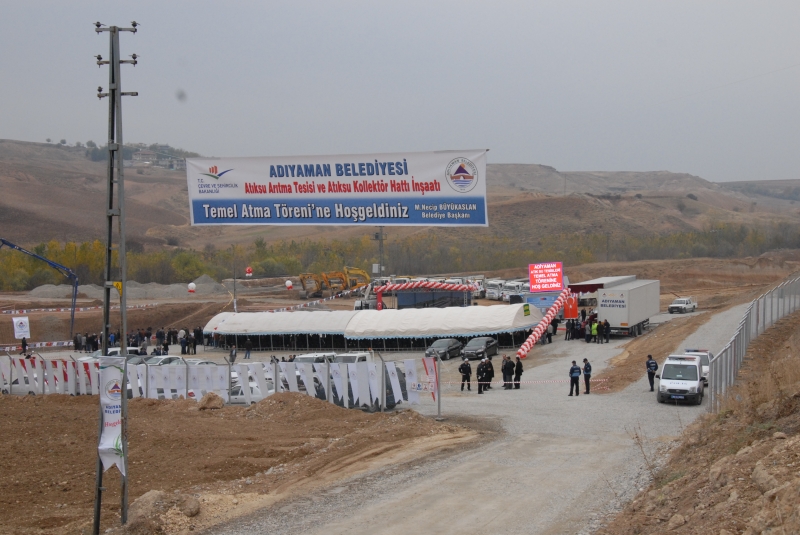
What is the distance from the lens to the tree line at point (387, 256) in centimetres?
8694

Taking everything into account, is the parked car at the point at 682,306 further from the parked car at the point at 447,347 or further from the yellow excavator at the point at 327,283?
the yellow excavator at the point at 327,283

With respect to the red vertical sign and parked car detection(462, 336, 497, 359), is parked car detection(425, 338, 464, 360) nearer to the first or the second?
parked car detection(462, 336, 497, 359)

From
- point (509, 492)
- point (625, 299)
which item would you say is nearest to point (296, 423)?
point (509, 492)

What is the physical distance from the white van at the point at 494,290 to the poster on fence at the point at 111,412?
4932 centimetres

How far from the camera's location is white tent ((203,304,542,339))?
37531 millimetres

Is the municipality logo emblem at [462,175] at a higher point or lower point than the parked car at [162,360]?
higher

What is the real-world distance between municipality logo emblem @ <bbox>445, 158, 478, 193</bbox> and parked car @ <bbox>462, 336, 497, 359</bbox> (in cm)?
1073

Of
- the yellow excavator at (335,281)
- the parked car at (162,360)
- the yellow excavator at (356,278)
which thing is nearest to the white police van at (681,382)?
the parked car at (162,360)

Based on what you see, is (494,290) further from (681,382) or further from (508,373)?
(681,382)

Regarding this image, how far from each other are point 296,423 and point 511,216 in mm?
138494

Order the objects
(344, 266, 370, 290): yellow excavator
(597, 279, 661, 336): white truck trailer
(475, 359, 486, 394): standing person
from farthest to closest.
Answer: (344, 266, 370, 290): yellow excavator, (597, 279, 661, 336): white truck trailer, (475, 359, 486, 394): standing person

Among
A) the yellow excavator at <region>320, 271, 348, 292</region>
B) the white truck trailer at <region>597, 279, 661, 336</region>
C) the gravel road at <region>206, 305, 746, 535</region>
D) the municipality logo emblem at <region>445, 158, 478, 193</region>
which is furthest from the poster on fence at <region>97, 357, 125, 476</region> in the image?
the yellow excavator at <region>320, 271, 348, 292</region>

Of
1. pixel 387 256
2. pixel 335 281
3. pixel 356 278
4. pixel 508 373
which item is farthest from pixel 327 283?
pixel 508 373

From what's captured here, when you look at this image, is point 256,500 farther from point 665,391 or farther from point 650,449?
point 665,391
